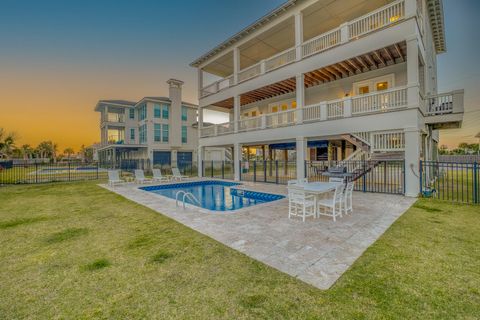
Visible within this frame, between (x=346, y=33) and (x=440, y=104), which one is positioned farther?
(x=440, y=104)

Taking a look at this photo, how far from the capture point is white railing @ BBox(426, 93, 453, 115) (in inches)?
466

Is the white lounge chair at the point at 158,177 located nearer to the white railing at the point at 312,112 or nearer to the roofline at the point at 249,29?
the roofline at the point at 249,29

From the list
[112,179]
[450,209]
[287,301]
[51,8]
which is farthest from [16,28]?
[450,209]

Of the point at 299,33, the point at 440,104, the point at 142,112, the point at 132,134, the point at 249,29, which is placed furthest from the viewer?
the point at 132,134

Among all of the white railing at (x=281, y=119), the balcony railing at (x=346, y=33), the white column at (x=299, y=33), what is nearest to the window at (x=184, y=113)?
the balcony railing at (x=346, y=33)

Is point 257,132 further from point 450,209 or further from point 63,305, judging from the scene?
point 63,305

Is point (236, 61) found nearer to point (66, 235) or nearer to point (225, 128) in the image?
point (225, 128)

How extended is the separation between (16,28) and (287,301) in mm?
28263

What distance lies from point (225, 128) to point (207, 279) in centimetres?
1611

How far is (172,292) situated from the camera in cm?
299

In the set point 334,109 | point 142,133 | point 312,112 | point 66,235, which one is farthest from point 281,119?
point 142,133

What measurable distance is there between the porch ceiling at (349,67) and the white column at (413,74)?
108 centimetres

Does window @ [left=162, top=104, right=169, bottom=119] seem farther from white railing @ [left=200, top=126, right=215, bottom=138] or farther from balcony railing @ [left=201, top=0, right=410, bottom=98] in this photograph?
balcony railing @ [left=201, top=0, right=410, bottom=98]

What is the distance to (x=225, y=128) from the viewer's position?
61.4ft
